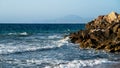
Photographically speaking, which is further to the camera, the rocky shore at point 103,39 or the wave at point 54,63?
the rocky shore at point 103,39

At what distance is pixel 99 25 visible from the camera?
50.1 meters

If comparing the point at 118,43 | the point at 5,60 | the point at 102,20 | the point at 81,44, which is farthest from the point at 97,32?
the point at 5,60

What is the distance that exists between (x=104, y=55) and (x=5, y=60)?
30.1 ft

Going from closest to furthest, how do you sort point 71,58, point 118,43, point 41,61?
point 41,61
point 71,58
point 118,43

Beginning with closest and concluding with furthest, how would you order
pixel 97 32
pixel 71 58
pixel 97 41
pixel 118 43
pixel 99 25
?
pixel 71 58
pixel 118 43
pixel 97 41
pixel 97 32
pixel 99 25

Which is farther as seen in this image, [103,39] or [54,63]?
[103,39]

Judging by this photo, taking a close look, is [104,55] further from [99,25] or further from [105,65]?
[99,25]

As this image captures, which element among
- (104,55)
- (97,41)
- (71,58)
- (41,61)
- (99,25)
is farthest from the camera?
(99,25)

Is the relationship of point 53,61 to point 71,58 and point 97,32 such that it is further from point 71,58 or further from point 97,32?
point 97,32

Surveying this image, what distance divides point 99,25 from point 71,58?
20574 millimetres

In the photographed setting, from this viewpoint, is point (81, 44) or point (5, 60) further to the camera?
point (81, 44)

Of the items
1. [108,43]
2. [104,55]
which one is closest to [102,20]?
[108,43]

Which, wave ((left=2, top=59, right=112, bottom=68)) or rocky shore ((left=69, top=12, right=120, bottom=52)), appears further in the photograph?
rocky shore ((left=69, top=12, right=120, bottom=52))

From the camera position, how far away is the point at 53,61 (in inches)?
1101
